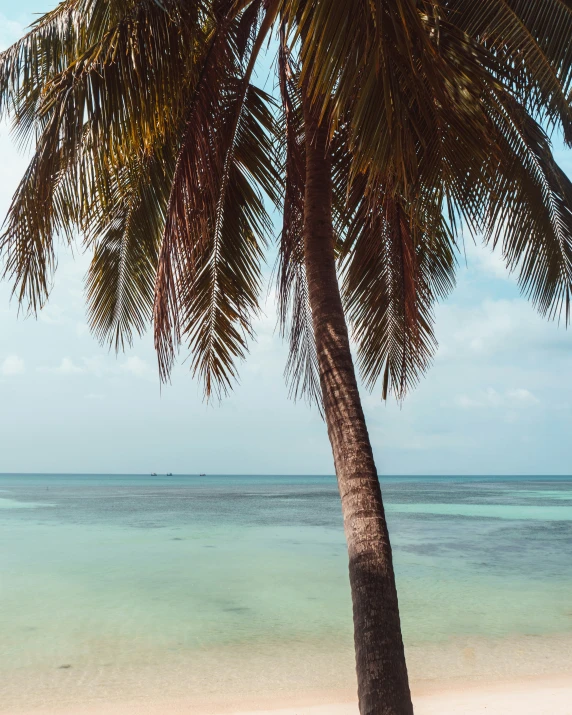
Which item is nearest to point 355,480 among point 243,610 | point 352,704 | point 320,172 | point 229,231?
point 320,172

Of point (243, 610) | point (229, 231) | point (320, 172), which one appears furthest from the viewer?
point (243, 610)

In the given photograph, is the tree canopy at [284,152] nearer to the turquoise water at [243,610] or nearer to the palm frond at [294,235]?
the palm frond at [294,235]

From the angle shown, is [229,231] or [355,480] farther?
[229,231]

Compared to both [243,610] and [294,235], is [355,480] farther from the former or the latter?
[243,610]

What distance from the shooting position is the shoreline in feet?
18.1

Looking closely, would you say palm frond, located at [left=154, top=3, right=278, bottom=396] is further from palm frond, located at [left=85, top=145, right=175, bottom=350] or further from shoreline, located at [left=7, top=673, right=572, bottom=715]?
shoreline, located at [left=7, top=673, right=572, bottom=715]

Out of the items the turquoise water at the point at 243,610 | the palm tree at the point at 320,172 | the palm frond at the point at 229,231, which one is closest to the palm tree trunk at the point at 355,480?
the palm tree at the point at 320,172

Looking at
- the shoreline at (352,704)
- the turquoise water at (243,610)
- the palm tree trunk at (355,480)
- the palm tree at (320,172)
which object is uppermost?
the palm tree at (320,172)

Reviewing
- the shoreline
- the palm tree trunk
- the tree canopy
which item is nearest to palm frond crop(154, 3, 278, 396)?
the tree canopy

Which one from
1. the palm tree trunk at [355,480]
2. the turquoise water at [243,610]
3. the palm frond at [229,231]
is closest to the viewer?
the palm tree trunk at [355,480]

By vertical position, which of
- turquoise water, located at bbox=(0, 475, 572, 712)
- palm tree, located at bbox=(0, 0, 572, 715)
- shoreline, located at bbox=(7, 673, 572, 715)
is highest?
palm tree, located at bbox=(0, 0, 572, 715)

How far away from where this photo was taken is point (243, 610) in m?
9.99

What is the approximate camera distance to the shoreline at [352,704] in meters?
5.53

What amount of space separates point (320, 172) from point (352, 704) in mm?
4703
